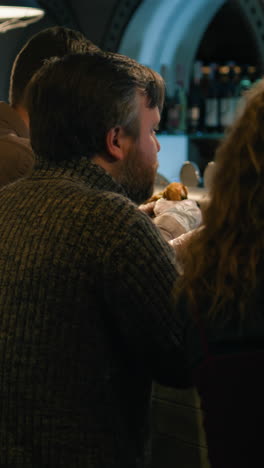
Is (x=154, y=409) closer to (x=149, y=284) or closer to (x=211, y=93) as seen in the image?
(x=149, y=284)

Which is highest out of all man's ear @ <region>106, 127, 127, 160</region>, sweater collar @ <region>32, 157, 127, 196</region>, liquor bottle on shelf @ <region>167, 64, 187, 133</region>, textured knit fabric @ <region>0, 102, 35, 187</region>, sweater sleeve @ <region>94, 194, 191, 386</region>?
man's ear @ <region>106, 127, 127, 160</region>

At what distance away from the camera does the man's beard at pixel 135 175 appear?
1118 mm

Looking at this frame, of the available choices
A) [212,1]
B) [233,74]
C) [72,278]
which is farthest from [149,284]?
[212,1]

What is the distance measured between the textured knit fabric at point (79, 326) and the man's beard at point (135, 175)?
134 mm

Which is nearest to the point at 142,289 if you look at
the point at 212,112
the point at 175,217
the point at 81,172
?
the point at 81,172

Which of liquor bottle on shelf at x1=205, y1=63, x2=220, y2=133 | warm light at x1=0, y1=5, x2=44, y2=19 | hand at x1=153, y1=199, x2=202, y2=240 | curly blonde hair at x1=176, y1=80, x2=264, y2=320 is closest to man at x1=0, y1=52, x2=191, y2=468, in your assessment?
curly blonde hair at x1=176, y1=80, x2=264, y2=320

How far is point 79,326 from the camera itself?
3.13 feet

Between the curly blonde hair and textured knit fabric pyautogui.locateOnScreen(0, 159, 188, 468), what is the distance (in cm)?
13

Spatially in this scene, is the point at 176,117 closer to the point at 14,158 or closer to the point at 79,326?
the point at 14,158

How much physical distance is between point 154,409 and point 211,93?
2947 mm

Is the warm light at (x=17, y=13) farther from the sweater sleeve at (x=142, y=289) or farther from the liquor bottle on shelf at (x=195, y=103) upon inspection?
the sweater sleeve at (x=142, y=289)

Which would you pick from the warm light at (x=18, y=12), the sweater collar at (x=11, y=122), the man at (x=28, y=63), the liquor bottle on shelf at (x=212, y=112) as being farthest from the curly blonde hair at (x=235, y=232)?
the liquor bottle on shelf at (x=212, y=112)

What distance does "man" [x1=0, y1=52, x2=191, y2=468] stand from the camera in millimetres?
951

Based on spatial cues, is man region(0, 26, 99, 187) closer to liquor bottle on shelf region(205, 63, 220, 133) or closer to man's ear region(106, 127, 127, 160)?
man's ear region(106, 127, 127, 160)
